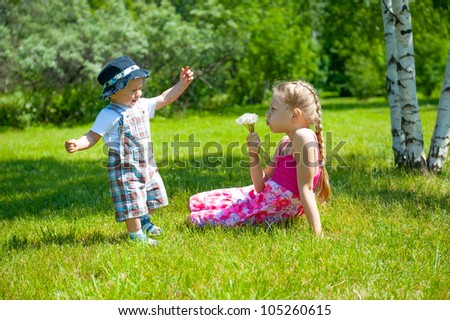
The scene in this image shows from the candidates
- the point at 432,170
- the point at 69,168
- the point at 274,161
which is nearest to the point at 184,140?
the point at 69,168

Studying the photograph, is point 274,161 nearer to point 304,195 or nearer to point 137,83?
point 304,195

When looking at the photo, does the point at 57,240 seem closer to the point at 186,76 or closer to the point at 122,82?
the point at 122,82

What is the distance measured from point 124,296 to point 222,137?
778cm

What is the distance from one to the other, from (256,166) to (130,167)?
3.19 feet

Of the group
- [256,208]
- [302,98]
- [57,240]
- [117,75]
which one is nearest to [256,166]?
[256,208]

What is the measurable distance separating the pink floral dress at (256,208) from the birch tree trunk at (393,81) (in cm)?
243

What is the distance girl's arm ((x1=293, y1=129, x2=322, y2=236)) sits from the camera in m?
3.83

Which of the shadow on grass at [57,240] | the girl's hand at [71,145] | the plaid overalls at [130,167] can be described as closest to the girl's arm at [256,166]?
the plaid overalls at [130,167]

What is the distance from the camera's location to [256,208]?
4.26m

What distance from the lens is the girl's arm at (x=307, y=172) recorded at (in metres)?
3.83

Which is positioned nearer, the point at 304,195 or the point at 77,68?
the point at 304,195

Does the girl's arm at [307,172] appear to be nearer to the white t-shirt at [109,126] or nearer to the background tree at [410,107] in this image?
the white t-shirt at [109,126]
